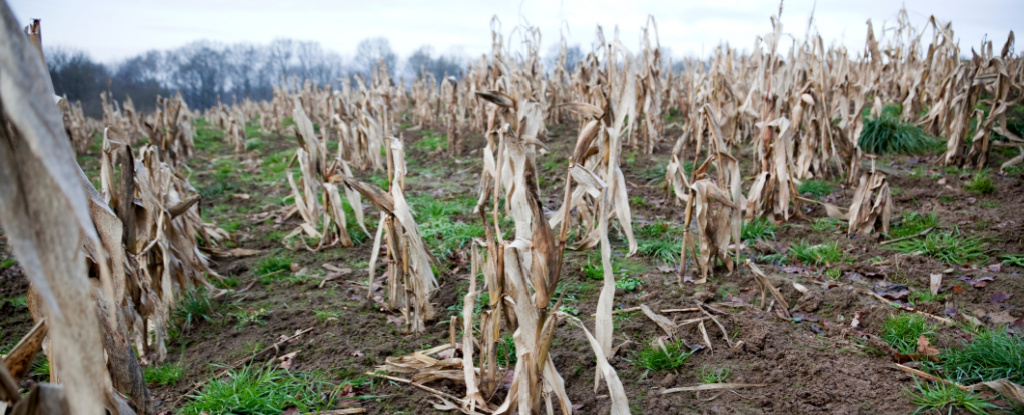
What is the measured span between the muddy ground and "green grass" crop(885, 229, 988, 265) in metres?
0.08

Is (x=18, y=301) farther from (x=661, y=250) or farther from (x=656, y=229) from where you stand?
(x=656, y=229)

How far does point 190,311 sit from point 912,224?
16.4 feet

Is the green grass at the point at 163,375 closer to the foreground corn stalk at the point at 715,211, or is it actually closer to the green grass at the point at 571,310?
the green grass at the point at 571,310

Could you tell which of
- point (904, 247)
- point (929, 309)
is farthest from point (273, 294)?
point (904, 247)

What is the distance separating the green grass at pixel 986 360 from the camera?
6.76ft

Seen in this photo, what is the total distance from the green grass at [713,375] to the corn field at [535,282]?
13 millimetres

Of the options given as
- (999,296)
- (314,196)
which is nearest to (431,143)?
(314,196)

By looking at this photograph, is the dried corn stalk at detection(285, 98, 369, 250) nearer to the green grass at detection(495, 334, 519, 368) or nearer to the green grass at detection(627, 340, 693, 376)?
the green grass at detection(495, 334, 519, 368)

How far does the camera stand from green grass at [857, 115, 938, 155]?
19.6ft

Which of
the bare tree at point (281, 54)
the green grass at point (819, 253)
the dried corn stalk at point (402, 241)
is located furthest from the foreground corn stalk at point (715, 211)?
the bare tree at point (281, 54)

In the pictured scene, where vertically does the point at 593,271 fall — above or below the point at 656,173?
below

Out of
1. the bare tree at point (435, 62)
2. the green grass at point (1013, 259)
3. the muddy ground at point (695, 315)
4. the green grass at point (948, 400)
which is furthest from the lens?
the bare tree at point (435, 62)

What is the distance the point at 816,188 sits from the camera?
4.90m

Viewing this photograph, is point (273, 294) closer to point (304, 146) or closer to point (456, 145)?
point (304, 146)
